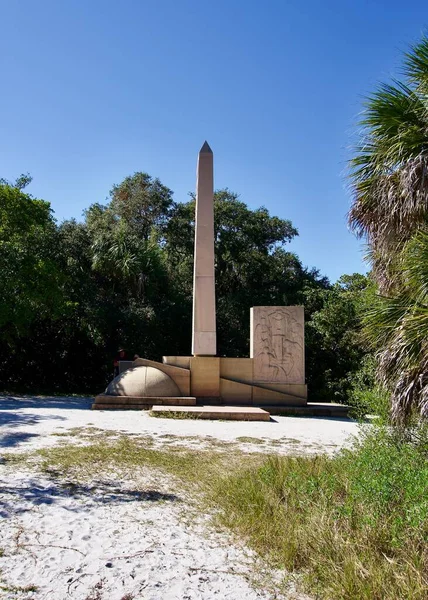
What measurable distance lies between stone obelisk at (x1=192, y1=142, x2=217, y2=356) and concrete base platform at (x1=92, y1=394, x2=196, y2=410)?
2.28m

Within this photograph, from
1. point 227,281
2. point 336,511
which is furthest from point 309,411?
point 227,281

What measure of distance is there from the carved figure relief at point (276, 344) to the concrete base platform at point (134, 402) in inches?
110

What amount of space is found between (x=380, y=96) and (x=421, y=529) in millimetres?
5023

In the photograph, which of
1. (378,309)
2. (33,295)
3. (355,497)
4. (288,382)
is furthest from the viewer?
(33,295)

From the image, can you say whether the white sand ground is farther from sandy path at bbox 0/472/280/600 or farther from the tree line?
the tree line

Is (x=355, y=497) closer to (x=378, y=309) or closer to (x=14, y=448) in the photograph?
(x=378, y=309)

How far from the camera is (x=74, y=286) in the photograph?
22.6 meters

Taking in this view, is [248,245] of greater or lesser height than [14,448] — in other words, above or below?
above

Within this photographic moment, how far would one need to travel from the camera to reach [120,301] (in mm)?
24062

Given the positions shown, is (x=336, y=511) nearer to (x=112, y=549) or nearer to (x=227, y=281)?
(x=112, y=549)

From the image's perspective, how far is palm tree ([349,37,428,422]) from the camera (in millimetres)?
5344

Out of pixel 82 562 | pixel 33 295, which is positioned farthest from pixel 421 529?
pixel 33 295

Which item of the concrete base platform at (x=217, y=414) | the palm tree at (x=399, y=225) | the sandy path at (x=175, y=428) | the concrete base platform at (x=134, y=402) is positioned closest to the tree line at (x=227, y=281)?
the palm tree at (x=399, y=225)

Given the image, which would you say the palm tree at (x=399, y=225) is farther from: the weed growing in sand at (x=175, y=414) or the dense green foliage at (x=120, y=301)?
the dense green foliage at (x=120, y=301)
